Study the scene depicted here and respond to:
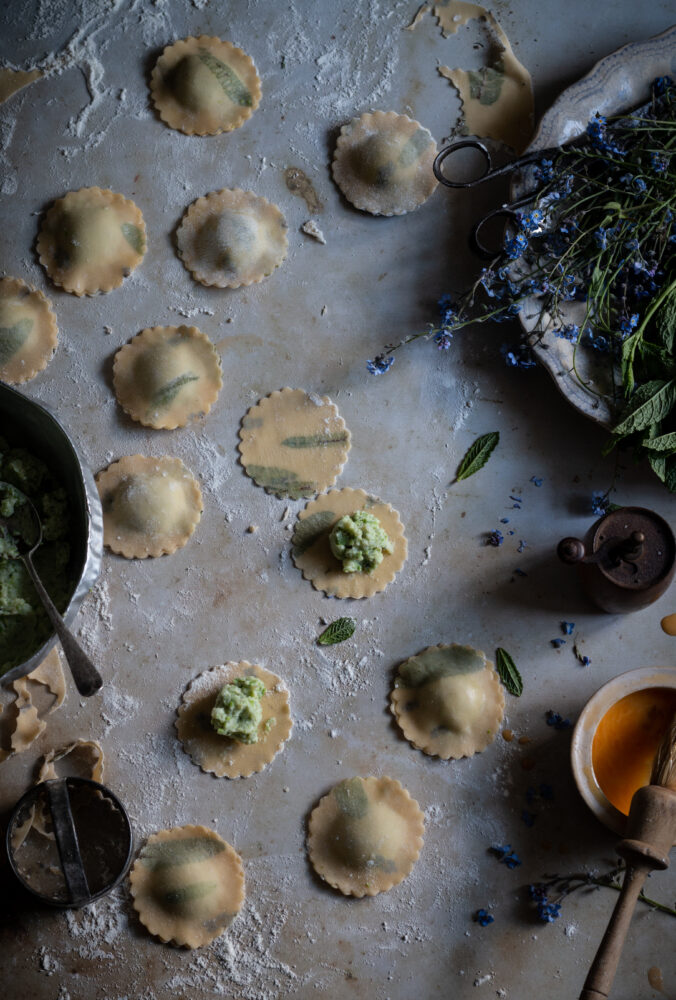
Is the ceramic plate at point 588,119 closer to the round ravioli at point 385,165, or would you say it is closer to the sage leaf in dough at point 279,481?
the round ravioli at point 385,165

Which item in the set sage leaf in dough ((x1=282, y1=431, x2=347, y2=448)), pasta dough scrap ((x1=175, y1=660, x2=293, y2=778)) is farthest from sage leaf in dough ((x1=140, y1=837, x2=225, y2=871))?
sage leaf in dough ((x1=282, y1=431, x2=347, y2=448))

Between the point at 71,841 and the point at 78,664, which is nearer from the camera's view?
the point at 78,664

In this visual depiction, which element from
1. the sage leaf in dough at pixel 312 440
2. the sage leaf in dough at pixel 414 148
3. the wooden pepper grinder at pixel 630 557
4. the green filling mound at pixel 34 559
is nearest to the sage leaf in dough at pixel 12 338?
the green filling mound at pixel 34 559

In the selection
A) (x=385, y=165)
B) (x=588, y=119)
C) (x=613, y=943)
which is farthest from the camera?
(x=385, y=165)

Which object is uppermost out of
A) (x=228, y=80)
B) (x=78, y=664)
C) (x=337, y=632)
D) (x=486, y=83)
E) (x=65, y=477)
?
(x=228, y=80)

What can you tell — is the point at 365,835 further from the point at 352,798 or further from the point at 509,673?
the point at 509,673

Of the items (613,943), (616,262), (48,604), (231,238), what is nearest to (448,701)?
(613,943)

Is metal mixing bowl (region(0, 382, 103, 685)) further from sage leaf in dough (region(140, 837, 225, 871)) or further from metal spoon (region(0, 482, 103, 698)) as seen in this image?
sage leaf in dough (region(140, 837, 225, 871))
